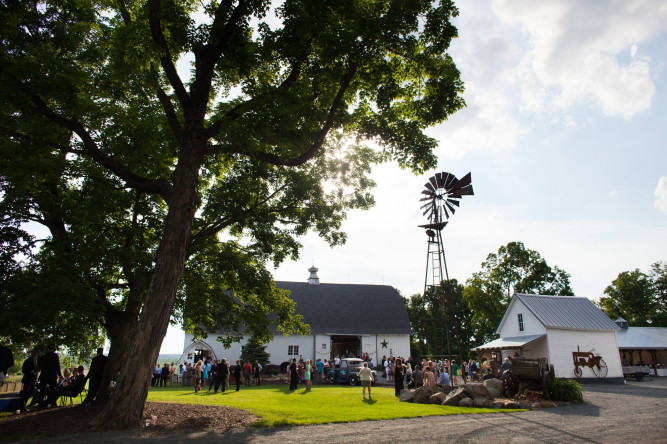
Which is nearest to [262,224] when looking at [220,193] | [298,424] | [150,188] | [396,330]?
[220,193]

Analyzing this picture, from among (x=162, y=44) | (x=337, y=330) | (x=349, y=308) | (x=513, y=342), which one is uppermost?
(x=162, y=44)

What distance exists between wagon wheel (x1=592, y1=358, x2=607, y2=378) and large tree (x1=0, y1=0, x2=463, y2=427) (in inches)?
991

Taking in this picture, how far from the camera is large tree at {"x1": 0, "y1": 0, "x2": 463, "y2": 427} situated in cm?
1005

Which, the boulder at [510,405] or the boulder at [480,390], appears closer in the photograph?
the boulder at [510,405]

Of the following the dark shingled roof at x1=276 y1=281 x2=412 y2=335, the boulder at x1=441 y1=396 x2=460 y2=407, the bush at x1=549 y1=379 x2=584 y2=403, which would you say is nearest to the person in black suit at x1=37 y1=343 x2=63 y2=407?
the boulder at x1=441 y1=396 x2=460 y2=407

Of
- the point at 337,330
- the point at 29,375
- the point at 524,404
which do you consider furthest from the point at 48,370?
the point at 337,330

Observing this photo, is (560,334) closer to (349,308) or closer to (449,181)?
(449,181)

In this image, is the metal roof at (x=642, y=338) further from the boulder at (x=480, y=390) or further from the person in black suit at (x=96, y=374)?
the person in black suit at (x=96, y=374)

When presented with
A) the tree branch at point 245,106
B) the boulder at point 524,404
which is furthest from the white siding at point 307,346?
the tree branch at point 245,106

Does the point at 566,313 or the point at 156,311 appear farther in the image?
the point at 566,313

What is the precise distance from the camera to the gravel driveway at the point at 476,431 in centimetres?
789

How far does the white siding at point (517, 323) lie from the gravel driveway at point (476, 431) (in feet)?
62.1

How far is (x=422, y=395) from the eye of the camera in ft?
49.9

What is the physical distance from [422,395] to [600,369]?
2129cm
